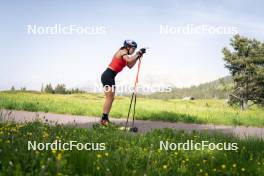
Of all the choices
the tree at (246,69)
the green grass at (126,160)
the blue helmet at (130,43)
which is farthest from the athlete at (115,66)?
the tree at (246,69)

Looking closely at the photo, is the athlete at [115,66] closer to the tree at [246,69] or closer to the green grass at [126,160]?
the green grass at [126,160]

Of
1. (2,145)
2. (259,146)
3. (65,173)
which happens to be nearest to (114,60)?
(259,146)

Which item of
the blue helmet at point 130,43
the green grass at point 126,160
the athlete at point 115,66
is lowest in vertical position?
the green grass at point 126,160

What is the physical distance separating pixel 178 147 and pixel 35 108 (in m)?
9.96

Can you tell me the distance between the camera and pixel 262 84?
2232 inches

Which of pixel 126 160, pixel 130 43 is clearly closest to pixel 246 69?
pixel 130 43

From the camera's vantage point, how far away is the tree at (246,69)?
56.6 meters

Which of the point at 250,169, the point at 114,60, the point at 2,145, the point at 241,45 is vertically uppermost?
the point at 241,45

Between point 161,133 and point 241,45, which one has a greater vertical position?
point 241,45

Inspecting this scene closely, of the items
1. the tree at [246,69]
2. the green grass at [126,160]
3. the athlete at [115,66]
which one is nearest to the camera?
the green grass at [126,160]

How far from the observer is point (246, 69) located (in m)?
58.9

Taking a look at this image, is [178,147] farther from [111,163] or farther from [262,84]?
[262,84]

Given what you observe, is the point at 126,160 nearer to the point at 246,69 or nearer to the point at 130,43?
the point at 130,43

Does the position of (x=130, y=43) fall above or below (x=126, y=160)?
above
